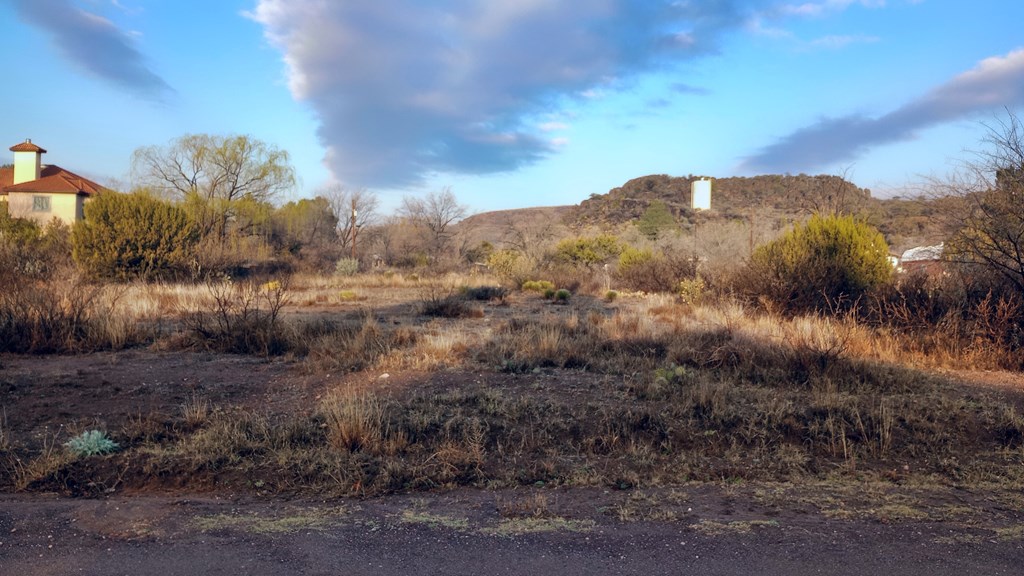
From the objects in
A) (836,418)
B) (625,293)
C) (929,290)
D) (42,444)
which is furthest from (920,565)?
(625,293)

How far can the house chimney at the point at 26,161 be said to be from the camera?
52772mm

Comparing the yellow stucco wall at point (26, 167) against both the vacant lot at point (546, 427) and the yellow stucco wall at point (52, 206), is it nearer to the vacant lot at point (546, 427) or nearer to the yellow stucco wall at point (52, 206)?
the yellow stucco wall at point (52, 206)

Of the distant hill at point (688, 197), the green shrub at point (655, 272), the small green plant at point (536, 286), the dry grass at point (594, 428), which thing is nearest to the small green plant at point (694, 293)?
the green shrub at point (655, 272)

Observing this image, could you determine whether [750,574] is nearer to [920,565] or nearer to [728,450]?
[920,565]

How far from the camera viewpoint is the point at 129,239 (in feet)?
92.3

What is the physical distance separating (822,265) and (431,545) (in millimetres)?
15650

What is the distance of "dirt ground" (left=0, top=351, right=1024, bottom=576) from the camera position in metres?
4.06

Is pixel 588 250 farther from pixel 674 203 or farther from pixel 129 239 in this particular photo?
pixel 674 203

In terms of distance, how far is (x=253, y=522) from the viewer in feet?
15.5

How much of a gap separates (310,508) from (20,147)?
60369 mm

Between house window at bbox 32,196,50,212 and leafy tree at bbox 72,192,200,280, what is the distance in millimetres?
27119

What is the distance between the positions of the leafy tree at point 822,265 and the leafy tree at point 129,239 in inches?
864

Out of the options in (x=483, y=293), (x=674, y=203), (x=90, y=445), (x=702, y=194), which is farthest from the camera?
(x=674, y=203)

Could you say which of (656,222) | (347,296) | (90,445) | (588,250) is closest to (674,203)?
(656,222)
